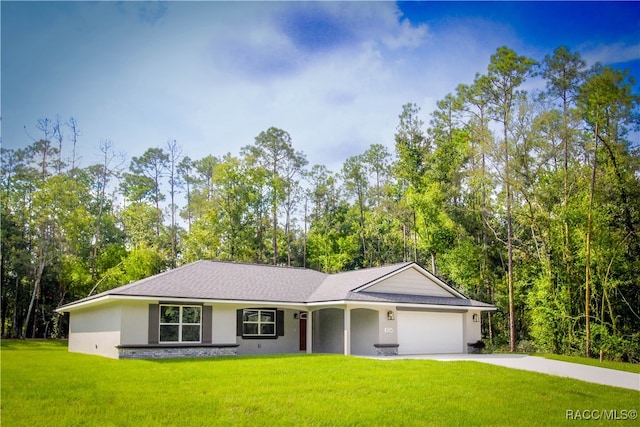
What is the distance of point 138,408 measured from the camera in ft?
32.3

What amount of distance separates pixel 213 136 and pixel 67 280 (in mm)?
23564

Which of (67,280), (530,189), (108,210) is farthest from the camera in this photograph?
(108,210)

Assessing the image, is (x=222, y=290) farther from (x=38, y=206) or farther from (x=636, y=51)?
(x=38, y=206)

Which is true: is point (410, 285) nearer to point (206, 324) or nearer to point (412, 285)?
point (412, 285)

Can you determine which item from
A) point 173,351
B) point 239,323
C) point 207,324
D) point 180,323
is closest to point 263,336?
point 239,323

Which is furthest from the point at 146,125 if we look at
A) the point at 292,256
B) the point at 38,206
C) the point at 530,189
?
the point at 292,256

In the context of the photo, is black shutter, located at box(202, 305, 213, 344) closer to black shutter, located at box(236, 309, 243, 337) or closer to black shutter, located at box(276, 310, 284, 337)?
black shutter, located at box(236, 309, 243, 337)

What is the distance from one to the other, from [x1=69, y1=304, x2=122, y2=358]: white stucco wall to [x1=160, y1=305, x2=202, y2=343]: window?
59.7 inches

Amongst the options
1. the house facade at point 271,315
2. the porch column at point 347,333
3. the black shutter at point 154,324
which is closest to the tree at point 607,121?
the house facade at point 271,315

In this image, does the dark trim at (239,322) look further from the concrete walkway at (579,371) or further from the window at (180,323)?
the concrete walkway at (579,371)

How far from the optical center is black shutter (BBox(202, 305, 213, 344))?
63.5 ft

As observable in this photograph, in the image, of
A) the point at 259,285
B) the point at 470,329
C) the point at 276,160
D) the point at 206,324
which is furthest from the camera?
the point at 276,160

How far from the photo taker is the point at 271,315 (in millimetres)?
21969

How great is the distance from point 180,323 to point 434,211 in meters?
18.2
